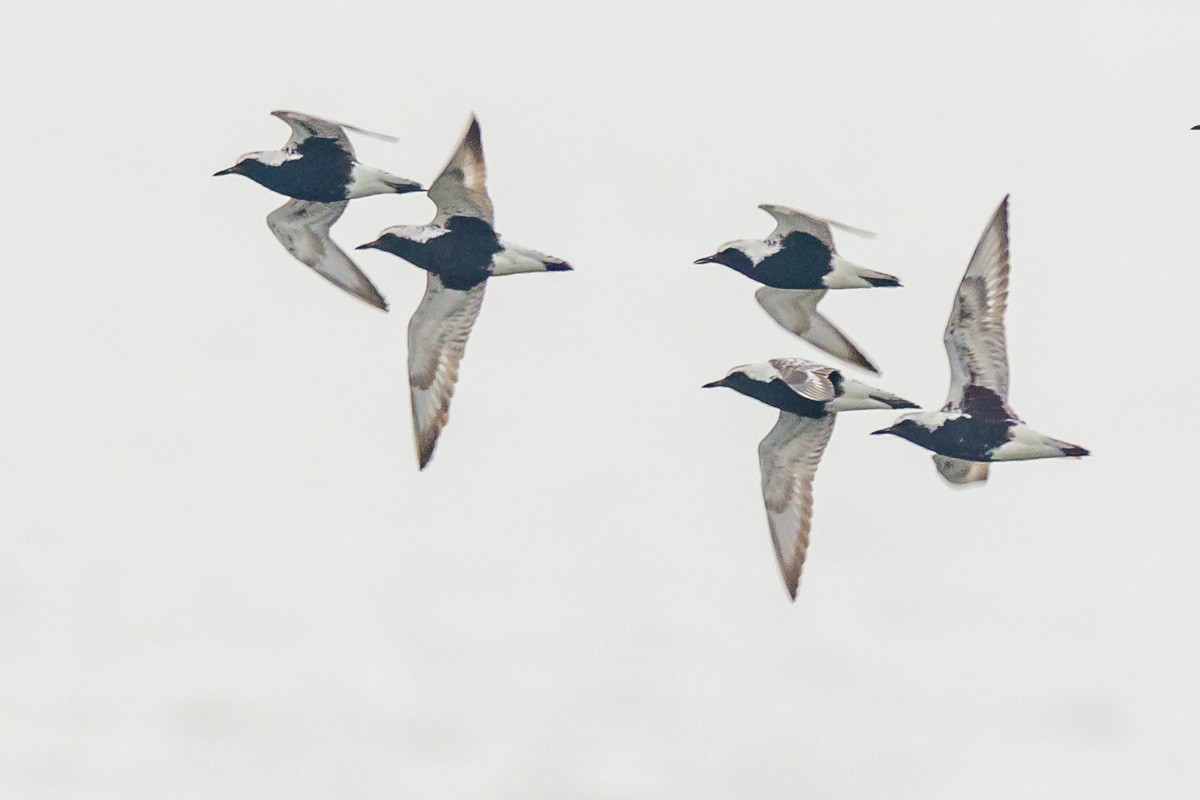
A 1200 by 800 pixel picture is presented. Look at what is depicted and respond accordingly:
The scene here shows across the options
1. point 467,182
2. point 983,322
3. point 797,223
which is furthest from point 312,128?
point 983,322

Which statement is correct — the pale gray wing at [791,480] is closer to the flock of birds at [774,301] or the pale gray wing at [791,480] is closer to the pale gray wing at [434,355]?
the flock of birds at [774,301]

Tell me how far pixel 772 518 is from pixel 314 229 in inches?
404

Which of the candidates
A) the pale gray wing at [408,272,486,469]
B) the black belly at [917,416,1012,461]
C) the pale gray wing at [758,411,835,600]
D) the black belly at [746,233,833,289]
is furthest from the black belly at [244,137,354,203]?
the black belly at [917,416,1012,461]

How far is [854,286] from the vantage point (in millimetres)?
45031

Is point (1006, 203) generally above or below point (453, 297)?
above

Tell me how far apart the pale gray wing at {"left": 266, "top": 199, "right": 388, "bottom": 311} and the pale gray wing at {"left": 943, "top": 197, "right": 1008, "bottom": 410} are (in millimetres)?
11280

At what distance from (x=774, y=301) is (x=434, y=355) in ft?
21.5

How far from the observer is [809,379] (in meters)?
43.6

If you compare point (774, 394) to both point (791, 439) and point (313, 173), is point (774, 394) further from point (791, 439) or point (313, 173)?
point (313, 173)

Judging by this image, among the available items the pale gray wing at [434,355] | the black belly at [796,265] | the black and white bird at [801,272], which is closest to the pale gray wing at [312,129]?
the pale gray wing at [434,355]

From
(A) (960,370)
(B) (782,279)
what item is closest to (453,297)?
(B) (782,279)

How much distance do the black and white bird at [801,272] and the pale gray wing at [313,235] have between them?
6.79m

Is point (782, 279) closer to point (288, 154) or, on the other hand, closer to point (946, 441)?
point (946, 441)

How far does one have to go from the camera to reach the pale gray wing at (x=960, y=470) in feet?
149
